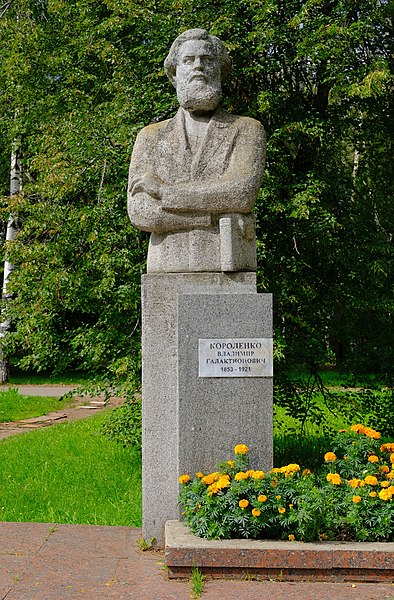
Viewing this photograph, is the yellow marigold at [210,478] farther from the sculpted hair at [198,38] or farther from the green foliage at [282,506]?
the sculpted hair at [198,38]

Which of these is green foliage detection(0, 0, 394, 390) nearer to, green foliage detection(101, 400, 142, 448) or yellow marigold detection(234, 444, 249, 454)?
green foliage detection(101, 400, 142, 448)

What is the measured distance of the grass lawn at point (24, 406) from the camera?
Result: 14.0 metres

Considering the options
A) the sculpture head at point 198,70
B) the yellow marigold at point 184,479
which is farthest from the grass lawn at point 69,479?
the sculpture head at point 198,70

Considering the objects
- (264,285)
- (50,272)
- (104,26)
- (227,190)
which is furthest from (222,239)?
(104,26)

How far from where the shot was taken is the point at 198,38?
18.4ft

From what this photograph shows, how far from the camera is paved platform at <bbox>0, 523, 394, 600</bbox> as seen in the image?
448 cm

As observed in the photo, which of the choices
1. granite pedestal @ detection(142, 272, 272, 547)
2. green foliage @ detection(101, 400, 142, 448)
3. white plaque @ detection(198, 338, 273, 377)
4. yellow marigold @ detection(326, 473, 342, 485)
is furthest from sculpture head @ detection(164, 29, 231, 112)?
green foliage @ detection(101, 400, 142, 448)

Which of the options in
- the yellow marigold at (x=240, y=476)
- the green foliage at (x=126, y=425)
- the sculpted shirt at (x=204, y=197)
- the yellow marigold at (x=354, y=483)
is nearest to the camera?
the yellow marigold at (x=240, y=476)

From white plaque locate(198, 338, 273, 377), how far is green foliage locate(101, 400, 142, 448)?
374 cm

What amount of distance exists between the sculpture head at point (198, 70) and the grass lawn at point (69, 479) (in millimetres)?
3251

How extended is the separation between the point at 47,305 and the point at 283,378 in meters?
2.82

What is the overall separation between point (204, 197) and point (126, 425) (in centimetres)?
416

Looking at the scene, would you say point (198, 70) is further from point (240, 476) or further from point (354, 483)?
point (354, 483)

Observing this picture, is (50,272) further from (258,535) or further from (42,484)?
(258,535)
